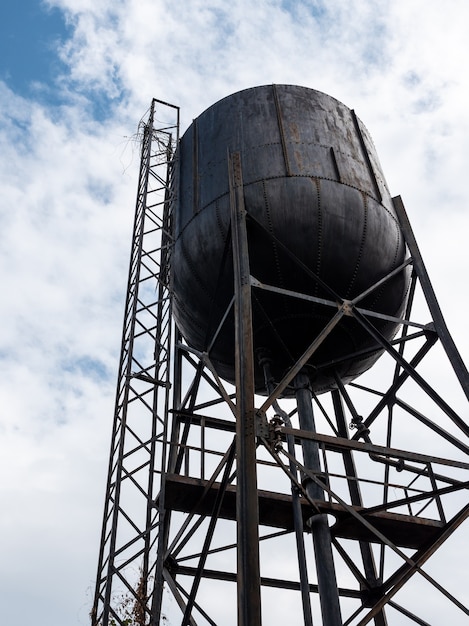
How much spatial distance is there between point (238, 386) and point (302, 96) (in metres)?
5.49

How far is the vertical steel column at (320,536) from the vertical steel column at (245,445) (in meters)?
2.27

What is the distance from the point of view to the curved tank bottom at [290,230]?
842 centimetres

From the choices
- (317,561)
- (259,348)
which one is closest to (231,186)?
(259,348)

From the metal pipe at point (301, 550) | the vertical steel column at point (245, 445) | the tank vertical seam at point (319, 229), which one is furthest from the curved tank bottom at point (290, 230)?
the metal pipe at point (301, 550)

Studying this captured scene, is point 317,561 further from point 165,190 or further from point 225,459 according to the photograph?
point 165,190

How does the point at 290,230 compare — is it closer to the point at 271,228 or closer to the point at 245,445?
the point at 271,228

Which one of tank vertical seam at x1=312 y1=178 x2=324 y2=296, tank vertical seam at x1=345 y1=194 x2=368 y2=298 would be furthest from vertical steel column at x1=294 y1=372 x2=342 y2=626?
tank vertical seam at x1=312 y1=178 x2=324 y2=296

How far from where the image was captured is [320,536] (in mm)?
8125

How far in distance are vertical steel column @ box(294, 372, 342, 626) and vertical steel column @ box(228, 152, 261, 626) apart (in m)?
2.27

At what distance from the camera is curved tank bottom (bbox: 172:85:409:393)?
8.42 m

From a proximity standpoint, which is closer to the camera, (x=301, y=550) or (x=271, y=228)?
(x=301, y=550)

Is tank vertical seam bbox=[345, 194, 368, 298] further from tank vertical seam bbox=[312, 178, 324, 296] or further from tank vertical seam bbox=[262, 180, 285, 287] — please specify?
tank vertical seam bbox=[262, 180, 285, 287]

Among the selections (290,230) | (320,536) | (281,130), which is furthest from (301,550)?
(281,130)

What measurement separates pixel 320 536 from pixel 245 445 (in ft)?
8.93
